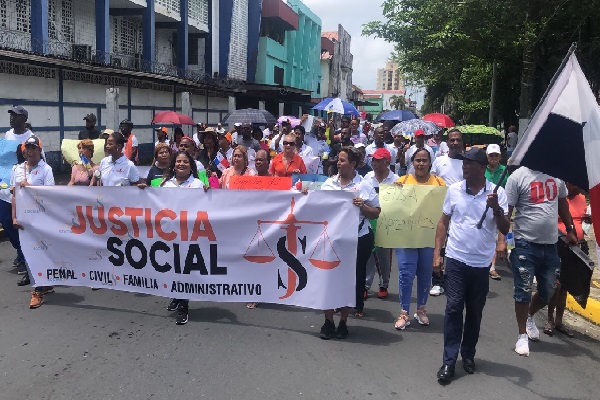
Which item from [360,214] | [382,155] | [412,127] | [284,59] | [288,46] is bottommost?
[360,214]

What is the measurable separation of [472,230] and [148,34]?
72.6ft

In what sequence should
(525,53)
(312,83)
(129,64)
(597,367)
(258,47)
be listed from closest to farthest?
(597,367) → (525,53) → (129,64) → (258,47) → (312,83)

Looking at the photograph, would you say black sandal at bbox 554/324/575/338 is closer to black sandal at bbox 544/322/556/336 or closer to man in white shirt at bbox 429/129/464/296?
black sandal at bbox 544/322/556/336

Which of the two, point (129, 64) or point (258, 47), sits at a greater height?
point (258, 47)

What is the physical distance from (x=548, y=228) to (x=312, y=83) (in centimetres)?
5077

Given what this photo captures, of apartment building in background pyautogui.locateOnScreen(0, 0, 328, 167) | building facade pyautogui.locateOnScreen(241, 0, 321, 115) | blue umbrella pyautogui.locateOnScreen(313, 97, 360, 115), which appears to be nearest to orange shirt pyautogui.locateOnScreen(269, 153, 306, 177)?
apartment building in background pyautogui.locateOnScreen(0, 0, 328, 167)

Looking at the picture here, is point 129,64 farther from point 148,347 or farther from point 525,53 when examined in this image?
point 148,347

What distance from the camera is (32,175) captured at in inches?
233

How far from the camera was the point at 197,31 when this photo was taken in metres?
30.2

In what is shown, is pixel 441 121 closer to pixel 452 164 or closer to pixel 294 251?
pixel 452 164

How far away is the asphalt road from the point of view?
3.93 metres

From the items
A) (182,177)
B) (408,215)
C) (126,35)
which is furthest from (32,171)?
(126,35)

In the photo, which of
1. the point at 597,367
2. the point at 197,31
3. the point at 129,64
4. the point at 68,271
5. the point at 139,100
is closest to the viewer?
the point at 597,367

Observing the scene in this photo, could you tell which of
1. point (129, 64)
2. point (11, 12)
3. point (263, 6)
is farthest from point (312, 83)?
point (11, 12)
